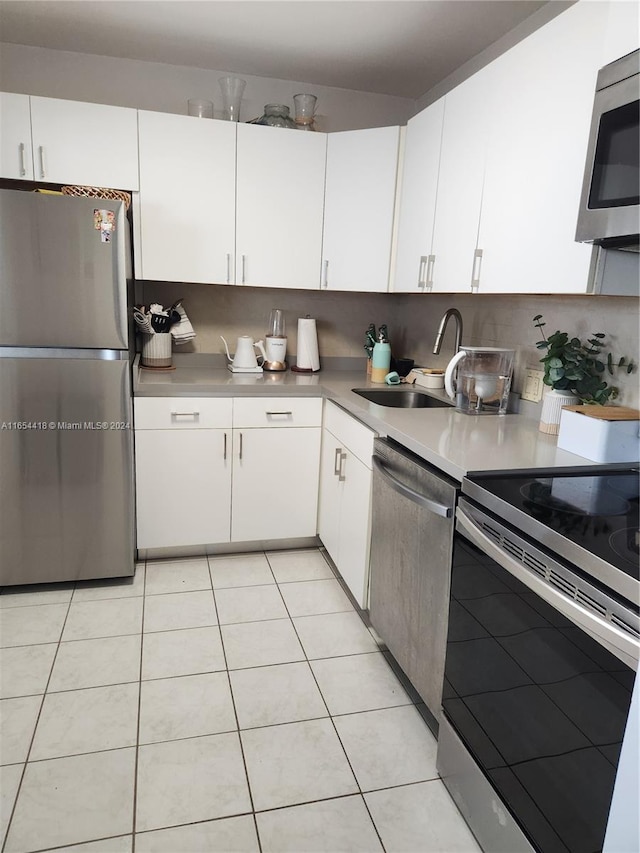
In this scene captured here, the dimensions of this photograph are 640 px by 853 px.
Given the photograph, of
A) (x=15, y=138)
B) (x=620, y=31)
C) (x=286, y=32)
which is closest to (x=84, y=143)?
(x=15, y=138)

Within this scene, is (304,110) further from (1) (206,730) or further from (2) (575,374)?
(1) (206,730)

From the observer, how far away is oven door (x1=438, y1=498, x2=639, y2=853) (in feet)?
3.24

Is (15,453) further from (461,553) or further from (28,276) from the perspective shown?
(461,553)

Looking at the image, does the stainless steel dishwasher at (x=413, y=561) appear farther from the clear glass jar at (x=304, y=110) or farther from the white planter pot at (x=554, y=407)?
the clear glass jar at (x=304, y=110)

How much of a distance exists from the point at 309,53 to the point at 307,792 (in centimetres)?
290

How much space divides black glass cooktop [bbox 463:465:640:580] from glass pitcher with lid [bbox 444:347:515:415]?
682mm

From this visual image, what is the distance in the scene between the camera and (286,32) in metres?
2.46

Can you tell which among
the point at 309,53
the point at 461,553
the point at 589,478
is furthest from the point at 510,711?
the point at 309,53

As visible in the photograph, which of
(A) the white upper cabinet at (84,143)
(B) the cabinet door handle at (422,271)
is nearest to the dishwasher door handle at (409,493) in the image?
(B) the cabinet door handle at (422,271)

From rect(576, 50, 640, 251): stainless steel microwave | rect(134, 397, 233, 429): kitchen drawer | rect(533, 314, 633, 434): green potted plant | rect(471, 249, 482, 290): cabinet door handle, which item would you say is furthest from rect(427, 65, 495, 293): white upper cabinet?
rect(134, 397, 233, 429): kitchen drawer

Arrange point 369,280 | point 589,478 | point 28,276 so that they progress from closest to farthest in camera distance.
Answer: point 589,478, point 28,276, point 369,280

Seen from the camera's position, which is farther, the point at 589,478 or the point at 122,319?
the point at 122,319

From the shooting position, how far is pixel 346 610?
243 cm

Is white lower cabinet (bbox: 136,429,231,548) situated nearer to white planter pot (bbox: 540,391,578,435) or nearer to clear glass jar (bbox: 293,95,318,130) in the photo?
white planter pot (bbox: 540,391,578,435)
